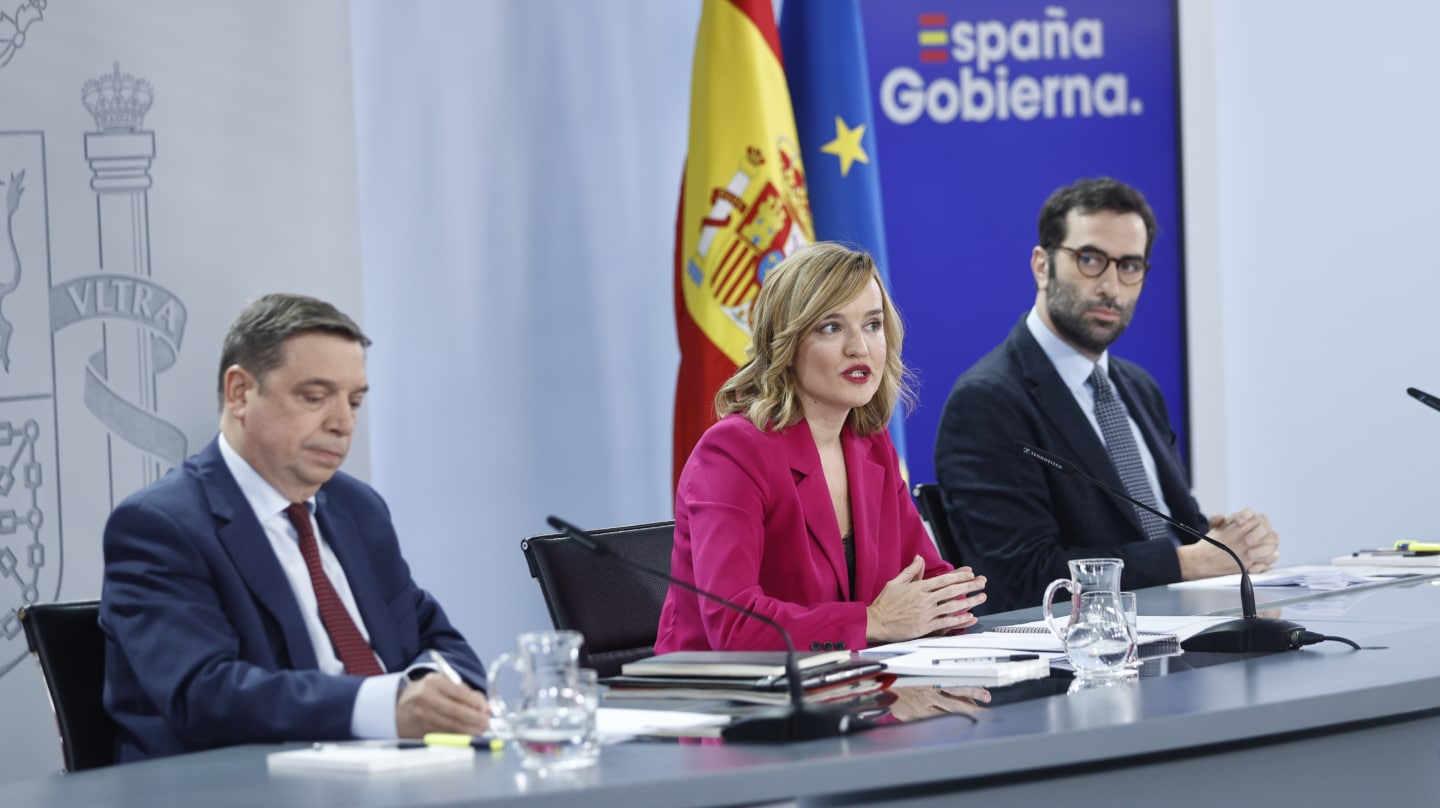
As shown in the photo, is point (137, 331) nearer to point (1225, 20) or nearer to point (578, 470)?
point (578, 470)

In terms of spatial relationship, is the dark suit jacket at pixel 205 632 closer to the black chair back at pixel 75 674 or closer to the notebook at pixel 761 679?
the black chair back at pixel 75 674

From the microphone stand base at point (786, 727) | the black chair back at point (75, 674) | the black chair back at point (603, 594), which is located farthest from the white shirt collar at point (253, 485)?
the microphone stand base at point (786, 727)

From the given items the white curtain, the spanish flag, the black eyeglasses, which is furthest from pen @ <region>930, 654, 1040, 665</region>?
the white curtain

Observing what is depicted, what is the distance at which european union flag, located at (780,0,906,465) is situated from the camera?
459 cm

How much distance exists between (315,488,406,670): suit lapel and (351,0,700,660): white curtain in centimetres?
210

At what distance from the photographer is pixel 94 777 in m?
1.94

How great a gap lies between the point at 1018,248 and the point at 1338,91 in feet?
4.36

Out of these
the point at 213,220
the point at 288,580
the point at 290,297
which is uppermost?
the point at 213,220

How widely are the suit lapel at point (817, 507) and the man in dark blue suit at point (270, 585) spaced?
0.66 metres

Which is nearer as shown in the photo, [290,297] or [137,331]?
[290,297]

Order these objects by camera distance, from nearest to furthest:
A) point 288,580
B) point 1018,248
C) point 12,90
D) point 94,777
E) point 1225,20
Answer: point 94,777 → point 288,580 → point 12,90 → point 1018,248 → point 1225,20

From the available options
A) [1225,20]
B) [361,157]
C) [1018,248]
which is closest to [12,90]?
[361,157]

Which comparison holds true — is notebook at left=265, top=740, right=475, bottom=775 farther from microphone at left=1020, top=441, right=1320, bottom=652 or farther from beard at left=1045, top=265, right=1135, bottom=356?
beard at left=1045, top=265, right=1135, bottom=356

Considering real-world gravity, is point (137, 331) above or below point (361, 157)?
below
